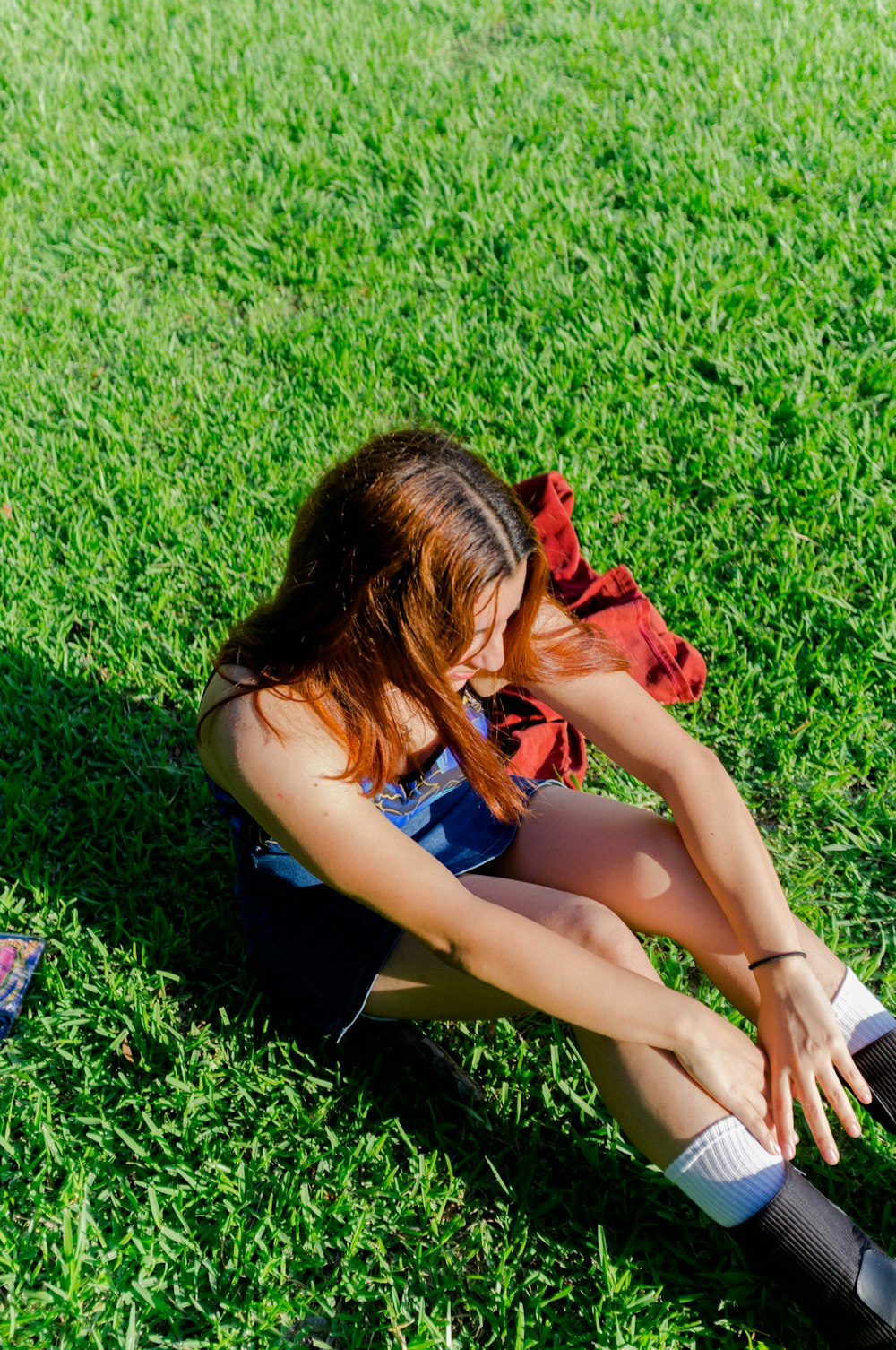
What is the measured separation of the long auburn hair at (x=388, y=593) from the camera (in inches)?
73.5

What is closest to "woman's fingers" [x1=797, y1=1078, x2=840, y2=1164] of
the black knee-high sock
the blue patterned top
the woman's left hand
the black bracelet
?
the woman's left hand

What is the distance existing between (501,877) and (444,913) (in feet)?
1.34

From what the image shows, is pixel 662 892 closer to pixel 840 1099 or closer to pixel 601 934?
pixel 601 934

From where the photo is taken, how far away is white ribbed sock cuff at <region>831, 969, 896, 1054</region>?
2062mm

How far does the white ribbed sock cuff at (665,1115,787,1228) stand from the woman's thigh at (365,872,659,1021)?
12.1 inches

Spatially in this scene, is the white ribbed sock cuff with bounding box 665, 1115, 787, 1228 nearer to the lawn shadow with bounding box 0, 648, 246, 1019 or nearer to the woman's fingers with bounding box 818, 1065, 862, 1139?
the woman's fingers with bounding box 818, 1065, 862, 1139

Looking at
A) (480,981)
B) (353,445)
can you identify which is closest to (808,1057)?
(480,981)

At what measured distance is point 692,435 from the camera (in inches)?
141

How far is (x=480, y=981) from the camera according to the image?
2.00 m

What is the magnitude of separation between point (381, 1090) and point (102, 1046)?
0.62m

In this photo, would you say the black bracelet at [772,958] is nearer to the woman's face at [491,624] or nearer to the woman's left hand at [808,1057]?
the woman's left hand at [808,1057]

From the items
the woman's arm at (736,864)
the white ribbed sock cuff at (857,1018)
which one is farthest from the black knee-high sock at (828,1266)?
the white ribbed sock cuff at (857,1018)

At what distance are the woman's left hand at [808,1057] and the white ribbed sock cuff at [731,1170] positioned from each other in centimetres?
9

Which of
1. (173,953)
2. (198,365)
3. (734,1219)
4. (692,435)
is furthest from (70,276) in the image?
(734,1219)
